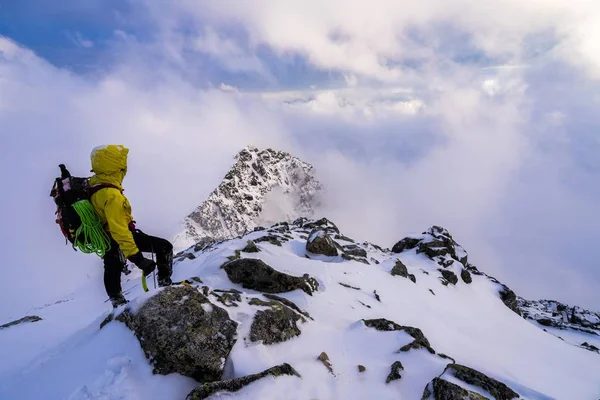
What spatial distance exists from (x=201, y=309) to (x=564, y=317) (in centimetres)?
6532

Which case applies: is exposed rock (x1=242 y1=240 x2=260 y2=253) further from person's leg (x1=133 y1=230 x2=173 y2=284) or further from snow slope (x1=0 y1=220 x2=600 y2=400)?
person's leg (x1=133 y1=230 x2=173 y2=284)

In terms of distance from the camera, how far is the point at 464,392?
624 centimetres

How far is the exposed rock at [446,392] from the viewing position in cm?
621

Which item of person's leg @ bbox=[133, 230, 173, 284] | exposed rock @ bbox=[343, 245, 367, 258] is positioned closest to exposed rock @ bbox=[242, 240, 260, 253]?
person's leg @ bbox=[133, 230, 173, 284]

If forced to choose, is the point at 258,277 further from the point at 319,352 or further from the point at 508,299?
the point at 508,299

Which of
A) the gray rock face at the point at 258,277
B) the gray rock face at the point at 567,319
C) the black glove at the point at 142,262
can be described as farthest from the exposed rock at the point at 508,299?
the black glove at the point at 142,262

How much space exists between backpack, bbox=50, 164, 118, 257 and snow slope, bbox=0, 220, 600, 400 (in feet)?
6.55

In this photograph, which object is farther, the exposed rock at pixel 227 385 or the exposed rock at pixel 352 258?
the exposed rock at pixel 352 258

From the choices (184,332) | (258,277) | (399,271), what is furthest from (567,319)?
(184,332)

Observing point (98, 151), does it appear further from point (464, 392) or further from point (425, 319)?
point (425, 319)

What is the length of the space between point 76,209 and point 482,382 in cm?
947

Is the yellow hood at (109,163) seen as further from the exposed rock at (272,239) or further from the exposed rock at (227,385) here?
the exposed rock at (272,239)

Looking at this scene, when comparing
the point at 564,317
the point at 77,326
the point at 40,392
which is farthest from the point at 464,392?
the point at 564,317

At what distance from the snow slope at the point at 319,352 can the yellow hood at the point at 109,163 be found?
2822 millimetres
